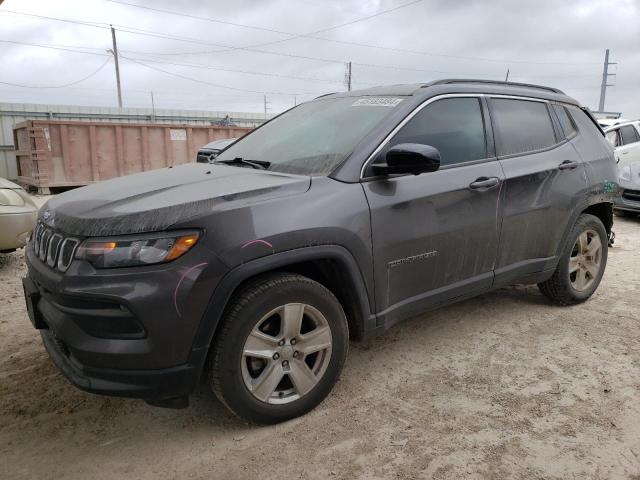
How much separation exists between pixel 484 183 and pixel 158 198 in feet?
6.43

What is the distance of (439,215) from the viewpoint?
2920 mm

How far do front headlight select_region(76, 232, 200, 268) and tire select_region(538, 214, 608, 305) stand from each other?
3.00 meters

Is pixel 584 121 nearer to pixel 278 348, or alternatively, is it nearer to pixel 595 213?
pixel 595 213

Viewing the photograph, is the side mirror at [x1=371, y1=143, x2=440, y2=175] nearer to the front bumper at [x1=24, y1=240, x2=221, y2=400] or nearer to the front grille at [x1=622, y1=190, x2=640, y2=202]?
the front bumper at [x1=24, y1=240, x2=221, y2=400]

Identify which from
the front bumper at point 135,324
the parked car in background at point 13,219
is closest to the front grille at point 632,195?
the front bumper at point 135,324

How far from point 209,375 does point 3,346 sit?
2.00 meters

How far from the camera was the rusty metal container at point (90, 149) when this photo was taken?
13.1 meters

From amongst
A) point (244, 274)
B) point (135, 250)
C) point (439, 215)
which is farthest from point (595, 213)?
point (135, 250)

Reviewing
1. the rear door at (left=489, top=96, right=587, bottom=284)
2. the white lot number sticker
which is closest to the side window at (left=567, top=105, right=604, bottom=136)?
the rear door at (left=489, top=96, right=587, bottom=284)

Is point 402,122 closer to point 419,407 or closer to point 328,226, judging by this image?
point 328,226

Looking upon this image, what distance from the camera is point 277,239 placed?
2.31 metres

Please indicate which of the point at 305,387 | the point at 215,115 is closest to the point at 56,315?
the point at 305,387

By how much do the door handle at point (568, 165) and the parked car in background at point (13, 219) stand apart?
477cm

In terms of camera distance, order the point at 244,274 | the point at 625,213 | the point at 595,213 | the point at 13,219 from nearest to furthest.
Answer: the point at 244,274
the point at 595,213
the point at 13,219
the point at 625,213
